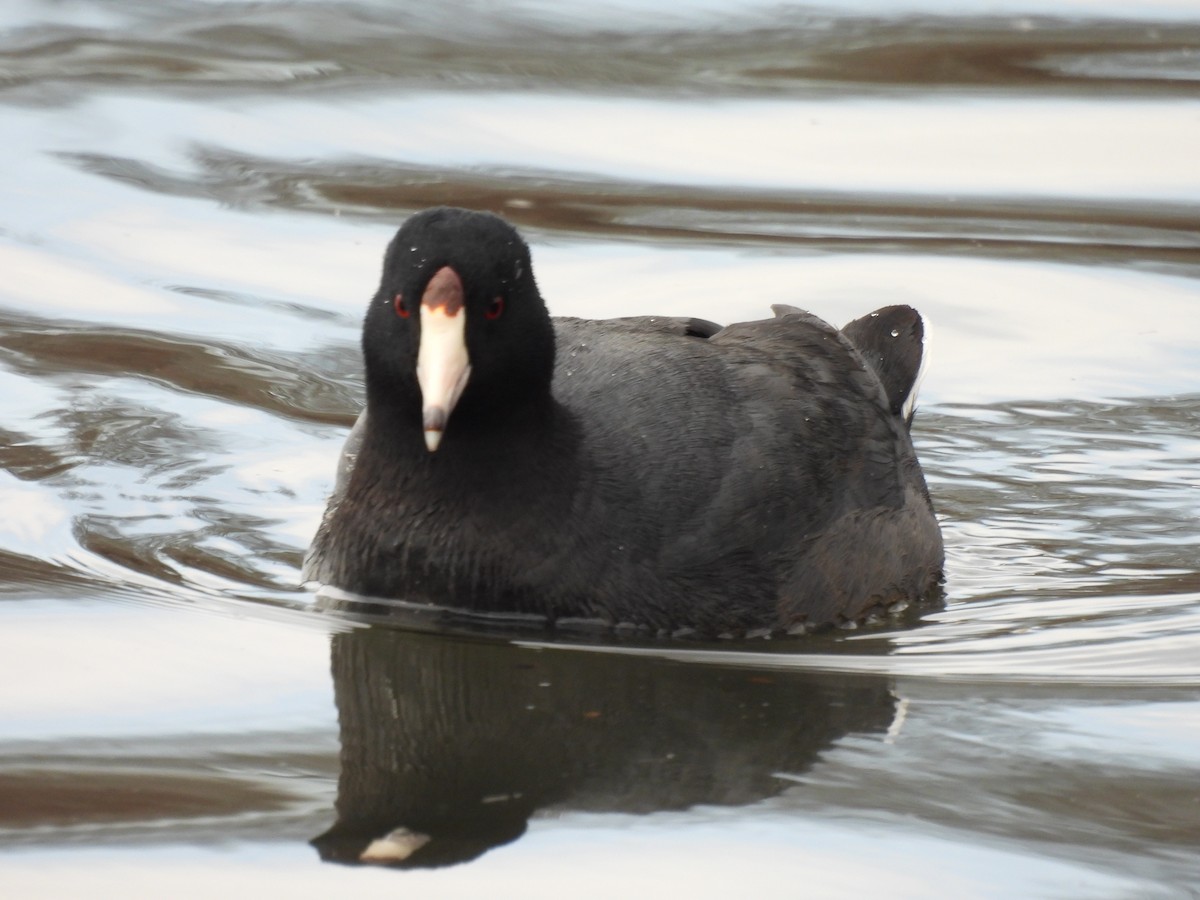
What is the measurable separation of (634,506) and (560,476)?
183 millimetres

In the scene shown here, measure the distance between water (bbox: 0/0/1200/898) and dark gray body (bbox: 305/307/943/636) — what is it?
0.14 metres

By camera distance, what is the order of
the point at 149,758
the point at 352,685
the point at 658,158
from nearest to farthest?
→ the point at 149,758, the point at 352,685, the point at 658,158

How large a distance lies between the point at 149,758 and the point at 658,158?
18.5 feet

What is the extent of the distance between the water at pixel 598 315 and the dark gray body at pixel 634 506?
143 millimetres

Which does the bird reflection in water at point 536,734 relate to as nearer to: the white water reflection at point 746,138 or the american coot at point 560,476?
the american coot at point 560,476

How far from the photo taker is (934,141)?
30.7 ft

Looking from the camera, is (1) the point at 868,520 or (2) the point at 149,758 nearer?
(2) the point at 149,758

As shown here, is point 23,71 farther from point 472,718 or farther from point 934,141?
point 472,718

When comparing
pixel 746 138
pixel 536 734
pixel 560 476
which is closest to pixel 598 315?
pixel 746 138

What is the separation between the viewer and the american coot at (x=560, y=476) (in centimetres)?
462

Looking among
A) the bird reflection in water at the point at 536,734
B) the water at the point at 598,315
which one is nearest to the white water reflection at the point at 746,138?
the water at the point at 598,315

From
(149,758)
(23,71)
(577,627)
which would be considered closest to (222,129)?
(23,71)

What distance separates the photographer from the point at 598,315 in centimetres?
752

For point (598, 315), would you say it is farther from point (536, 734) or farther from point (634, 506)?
point (536, 734)
